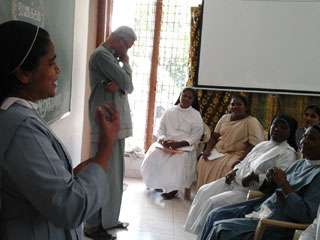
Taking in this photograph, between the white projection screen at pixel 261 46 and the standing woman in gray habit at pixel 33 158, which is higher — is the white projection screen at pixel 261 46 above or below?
above

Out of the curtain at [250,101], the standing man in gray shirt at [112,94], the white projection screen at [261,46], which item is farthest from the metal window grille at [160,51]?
the standing man in gray shirt at [112,94]

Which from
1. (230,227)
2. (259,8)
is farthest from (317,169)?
(259,8)

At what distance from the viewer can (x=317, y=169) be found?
78.5 inches

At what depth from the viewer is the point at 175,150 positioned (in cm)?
388

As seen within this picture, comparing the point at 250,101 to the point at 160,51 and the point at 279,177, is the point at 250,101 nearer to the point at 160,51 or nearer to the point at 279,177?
the point at 160,51

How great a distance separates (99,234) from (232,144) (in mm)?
1773

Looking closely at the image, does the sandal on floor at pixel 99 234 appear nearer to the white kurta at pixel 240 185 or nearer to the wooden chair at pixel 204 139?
the white kurta at pixel 240 185

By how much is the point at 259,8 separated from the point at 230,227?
3108 mm

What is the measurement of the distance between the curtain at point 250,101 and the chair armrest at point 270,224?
8.34ft

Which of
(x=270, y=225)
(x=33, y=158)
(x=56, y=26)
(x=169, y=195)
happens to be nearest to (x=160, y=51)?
(x=169, y=195)

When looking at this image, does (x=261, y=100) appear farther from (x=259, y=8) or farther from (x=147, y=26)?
(x=147, y=26)

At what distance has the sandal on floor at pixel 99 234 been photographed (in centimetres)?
274

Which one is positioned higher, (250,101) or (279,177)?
(250,101)

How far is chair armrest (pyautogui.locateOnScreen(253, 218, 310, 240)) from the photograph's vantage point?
188 cm
